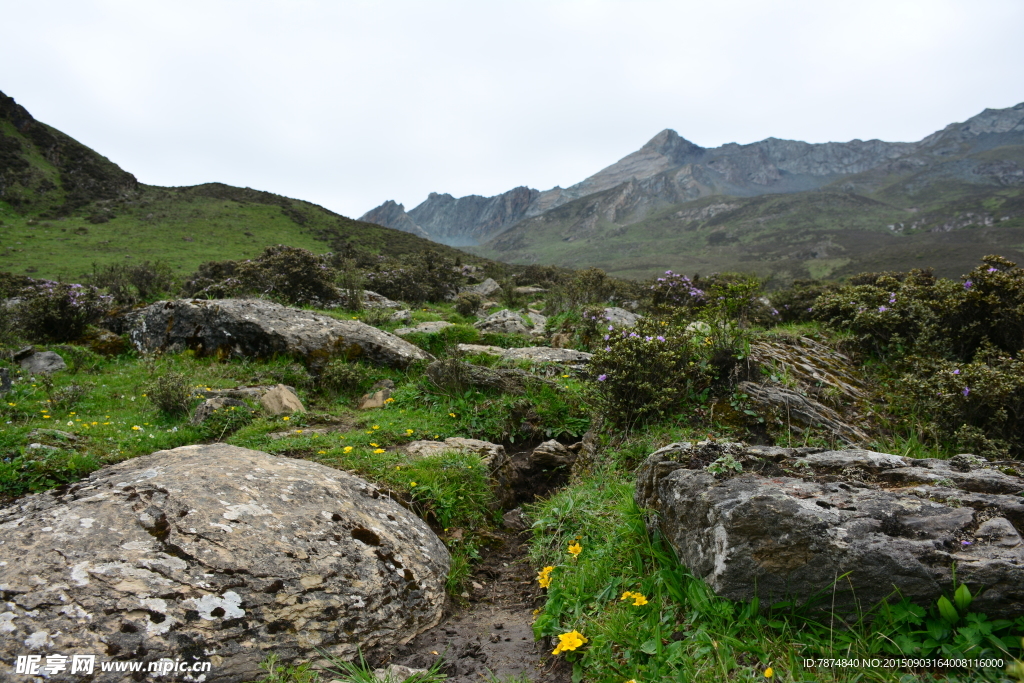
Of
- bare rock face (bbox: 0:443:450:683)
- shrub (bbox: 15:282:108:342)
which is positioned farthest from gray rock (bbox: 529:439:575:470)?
shrub (bbox: 15:282:108:342)

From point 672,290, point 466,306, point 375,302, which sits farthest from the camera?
point 466,306

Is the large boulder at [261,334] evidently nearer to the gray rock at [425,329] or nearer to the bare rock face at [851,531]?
the gray rock at [425,329]

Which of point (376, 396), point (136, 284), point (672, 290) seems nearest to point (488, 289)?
point (672, 290)

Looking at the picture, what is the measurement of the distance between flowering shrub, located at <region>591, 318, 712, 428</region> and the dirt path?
7.01 feet

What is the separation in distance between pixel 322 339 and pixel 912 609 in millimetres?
9024

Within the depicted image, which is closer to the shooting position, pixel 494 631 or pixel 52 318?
pixel 494 631

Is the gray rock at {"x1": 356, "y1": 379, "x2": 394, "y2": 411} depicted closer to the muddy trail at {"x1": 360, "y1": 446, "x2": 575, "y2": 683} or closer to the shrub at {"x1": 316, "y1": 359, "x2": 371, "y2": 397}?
the shrub at {"x1": 316, "y1": 359, "x2": 371, "y2": 397}

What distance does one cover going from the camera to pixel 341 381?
26.1 ft

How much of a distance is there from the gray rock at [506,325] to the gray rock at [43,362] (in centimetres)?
833

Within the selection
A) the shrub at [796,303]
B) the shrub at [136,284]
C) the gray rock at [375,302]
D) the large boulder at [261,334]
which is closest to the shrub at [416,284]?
the gray rock at [375,302]

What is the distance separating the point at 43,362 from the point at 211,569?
29.4 feet

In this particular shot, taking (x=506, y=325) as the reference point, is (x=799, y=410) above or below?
below

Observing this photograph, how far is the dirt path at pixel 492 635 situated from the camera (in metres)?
2.70

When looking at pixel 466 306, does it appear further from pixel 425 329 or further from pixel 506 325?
pixel 425 329
